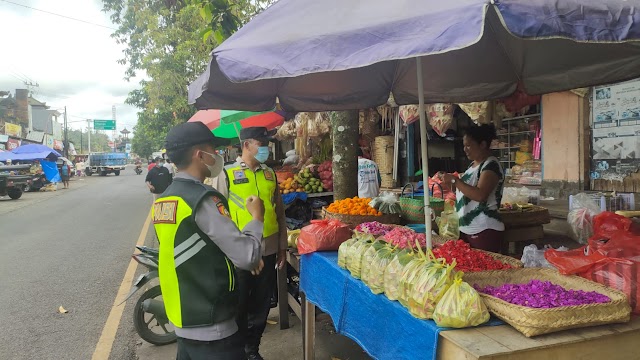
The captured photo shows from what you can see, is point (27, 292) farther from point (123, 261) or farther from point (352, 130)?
point (352, 130)

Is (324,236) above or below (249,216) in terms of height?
below

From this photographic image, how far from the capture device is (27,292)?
19.6ft

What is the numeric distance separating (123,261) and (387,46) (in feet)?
23.7

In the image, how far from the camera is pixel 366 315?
2.52 m

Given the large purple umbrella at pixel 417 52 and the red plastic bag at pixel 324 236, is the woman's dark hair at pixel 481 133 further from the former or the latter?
the red plastic bag at pixel 324 236

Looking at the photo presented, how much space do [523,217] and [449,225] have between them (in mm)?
1017

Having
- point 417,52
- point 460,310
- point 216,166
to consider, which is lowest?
point 460,310

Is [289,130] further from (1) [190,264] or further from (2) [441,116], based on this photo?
(1) [190,264]

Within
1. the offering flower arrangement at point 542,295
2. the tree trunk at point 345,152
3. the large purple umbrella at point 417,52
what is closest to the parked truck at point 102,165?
the tree trunk at point 345,152

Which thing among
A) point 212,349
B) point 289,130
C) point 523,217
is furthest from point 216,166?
point 289,130

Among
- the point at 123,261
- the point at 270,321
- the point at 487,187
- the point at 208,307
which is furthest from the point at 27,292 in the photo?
the point at 487,187

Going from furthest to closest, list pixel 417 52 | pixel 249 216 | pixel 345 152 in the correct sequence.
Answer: pixel 345 152
pixel 249 216
pixel 417 52

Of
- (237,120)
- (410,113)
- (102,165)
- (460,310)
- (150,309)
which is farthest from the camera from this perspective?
(102,165)

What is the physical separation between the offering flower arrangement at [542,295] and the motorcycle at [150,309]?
3231mm
